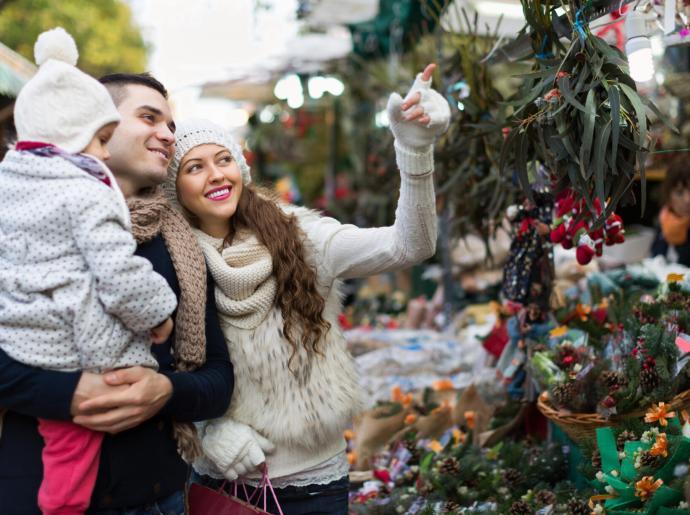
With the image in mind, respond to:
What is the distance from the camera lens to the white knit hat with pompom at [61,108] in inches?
65.9

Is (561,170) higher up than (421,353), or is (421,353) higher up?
(561,170)

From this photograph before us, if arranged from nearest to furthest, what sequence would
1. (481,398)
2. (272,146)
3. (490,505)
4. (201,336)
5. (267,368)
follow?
(201,336)
(267,368)
(490,505)
(481,398)
(272,146)

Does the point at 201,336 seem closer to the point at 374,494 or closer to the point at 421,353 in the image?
the point at 374,494

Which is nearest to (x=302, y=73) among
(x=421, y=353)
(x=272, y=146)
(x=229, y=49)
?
(x=272, y=146)

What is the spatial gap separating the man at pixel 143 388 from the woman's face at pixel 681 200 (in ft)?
11.5

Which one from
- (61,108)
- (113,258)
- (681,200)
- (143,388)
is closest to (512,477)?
(143,388)

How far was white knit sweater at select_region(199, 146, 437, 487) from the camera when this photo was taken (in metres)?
2.13

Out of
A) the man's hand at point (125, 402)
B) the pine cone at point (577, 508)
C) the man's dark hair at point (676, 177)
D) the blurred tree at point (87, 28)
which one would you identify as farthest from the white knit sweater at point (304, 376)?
the blurred tree at point (87, 28)

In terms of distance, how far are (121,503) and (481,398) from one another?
2287mm

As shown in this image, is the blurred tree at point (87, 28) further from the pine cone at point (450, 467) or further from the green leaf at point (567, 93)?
the green leaf at point (567, 93)

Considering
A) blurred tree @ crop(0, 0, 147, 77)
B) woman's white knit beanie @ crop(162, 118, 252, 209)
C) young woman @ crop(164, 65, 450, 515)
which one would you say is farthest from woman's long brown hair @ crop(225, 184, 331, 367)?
blurred tree @ crop(0, 0, 147, 77)

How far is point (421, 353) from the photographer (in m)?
4.85

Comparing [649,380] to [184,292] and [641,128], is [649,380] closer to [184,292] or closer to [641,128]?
[641,128]

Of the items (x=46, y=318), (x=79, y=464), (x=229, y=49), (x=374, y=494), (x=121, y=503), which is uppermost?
(x=229, y=49)
